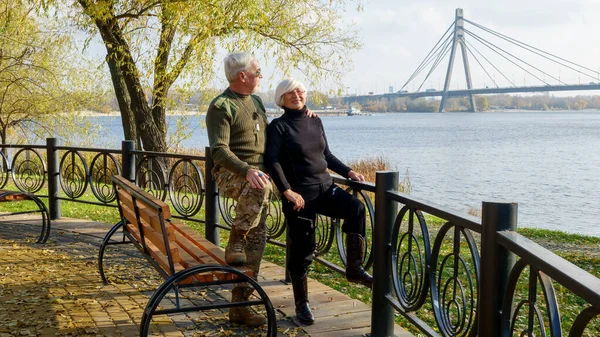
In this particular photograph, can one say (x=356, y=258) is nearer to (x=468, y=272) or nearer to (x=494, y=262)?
(x=468, y=272)

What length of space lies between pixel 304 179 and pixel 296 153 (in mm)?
164

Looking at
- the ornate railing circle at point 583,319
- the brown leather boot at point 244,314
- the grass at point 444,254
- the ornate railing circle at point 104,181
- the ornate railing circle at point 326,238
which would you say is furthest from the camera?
the ornate railing circle at point 104,181

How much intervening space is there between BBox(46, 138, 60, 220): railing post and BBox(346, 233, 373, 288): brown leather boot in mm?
5234

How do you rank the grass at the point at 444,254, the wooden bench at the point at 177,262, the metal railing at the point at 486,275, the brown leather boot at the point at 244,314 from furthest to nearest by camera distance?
the grass at the point at 444,254, the brown leather boot at the point at 244,314, the wooden bench at the point at 177,262, the metal railing at the point at 486,275

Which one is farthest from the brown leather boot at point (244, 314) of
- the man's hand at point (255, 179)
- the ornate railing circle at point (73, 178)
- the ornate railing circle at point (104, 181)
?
the ornate railing circle at point (73, 178)

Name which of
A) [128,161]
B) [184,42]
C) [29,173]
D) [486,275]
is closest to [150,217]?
[486,275]

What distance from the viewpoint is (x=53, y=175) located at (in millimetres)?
8391

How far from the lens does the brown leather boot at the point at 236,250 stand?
3.94 metres

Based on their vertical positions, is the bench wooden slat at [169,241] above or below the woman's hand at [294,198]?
below

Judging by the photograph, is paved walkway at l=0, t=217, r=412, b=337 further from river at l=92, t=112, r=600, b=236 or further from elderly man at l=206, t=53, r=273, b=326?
river at l=92, t=112, r=600, b=236

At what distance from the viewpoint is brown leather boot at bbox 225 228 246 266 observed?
3.94m

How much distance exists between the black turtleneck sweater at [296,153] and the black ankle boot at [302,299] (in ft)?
1.83

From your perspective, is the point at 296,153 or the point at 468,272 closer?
the point at 468,272

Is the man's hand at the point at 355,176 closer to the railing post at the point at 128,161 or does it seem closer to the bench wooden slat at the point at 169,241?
the bench wooden slat at the point at 169,241
